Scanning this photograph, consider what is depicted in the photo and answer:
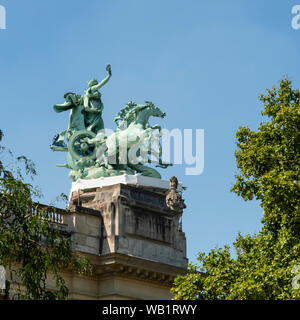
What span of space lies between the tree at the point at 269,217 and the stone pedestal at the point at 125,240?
1141 centimetres

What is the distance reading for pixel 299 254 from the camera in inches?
1101

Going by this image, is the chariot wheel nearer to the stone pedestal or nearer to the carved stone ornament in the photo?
the stone pedestal

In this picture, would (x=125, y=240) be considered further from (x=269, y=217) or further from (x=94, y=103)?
(x=269, y=217)

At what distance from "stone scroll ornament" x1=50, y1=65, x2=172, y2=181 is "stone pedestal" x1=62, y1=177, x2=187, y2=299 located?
187 cm

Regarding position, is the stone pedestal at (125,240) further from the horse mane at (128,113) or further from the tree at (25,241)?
the tree at (25,241)

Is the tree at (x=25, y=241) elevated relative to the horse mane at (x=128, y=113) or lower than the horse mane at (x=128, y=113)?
lower

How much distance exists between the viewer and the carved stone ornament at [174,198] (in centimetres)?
4794

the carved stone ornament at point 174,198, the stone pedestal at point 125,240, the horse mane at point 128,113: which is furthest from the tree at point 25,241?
the horse mane at point 128,113

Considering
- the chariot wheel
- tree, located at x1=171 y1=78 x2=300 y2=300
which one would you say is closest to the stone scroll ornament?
the chariot wheel

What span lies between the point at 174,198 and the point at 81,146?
7099 mm
